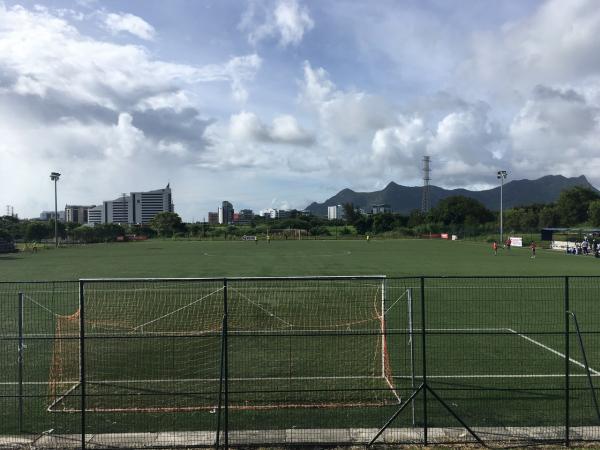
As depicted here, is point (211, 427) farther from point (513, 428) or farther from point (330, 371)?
point (513, 428)

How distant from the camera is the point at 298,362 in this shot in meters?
11.0

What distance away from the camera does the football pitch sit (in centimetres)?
798

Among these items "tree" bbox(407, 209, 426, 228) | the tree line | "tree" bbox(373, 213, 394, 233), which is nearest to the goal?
the tree line

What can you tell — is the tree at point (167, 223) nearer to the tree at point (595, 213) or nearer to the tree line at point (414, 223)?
the tree line at point (414, 223)

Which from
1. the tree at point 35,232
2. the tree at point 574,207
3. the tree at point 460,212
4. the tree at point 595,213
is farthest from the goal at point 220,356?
the tree at point 460,212

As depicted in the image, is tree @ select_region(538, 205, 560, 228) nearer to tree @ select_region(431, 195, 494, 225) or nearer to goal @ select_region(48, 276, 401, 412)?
tree @ select_region(431, 195, 494, 225)

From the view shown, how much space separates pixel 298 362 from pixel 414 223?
449 ft

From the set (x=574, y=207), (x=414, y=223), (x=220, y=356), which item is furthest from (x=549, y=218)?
(x=220, y=356)

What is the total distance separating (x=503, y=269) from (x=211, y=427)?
2906 cm

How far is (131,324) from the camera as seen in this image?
14.2 metres

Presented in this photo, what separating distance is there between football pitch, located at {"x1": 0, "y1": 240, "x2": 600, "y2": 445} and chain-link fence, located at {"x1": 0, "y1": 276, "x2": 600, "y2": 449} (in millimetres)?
44

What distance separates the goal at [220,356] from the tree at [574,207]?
118438 millimetres

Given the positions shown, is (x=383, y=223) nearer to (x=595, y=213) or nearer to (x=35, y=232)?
(x=595, y=213)

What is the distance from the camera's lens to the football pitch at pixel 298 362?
26.2 feet
